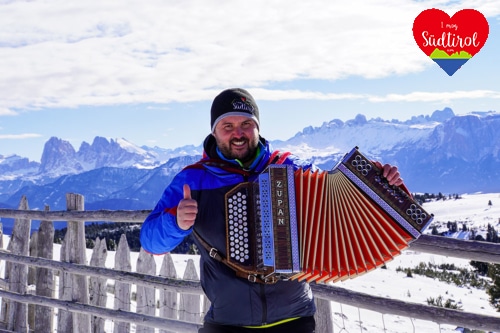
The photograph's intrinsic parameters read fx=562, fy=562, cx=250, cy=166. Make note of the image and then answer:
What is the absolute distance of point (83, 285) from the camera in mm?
6363

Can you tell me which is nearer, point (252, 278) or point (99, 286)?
point (252, 278)

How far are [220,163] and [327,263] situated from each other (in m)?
0.86

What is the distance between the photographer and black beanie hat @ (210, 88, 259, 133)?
3354 millimetres

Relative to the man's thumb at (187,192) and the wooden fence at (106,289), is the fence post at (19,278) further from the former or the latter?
the man's thumb at (187,192)

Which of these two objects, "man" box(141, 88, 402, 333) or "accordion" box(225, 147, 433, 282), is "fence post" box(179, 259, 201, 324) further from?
"accordion" box(225, 147, 433, 282)

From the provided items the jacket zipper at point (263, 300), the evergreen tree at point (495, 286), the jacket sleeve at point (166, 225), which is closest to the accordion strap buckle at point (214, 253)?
the jacket sleeve at point (166, 225)

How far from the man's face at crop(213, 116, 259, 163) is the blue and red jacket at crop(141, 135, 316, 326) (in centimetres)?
6

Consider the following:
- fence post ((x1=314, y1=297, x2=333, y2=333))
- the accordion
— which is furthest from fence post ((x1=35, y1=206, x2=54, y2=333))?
the accordion

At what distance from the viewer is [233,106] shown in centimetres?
335

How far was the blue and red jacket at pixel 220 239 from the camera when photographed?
3.23 meters

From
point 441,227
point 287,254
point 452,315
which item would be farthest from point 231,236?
point 441,227

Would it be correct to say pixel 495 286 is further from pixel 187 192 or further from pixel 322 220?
pixel 187 192

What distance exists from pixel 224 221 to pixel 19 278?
16.6 ft

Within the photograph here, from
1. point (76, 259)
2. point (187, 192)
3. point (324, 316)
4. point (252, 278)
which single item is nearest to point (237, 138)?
point (187, 192)
